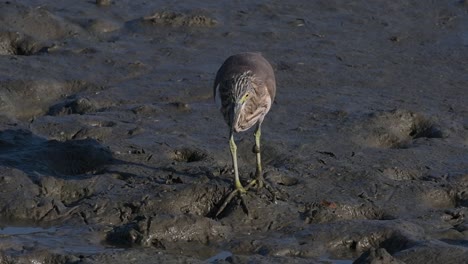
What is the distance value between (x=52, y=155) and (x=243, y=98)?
198cm

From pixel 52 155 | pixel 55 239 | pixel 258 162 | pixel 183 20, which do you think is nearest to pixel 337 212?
pixel 258 162

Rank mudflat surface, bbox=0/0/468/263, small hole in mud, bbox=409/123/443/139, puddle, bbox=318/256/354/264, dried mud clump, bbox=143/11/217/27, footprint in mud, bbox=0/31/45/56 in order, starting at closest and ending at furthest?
puddle, bbox=318/256/354/264 < mudflat surface, bbox=0/0/468/263 < small hole in mud, bbox=409/123/443/139 < footprint in mud, bbox=0/31/45/56 < dried mud clump, bbox=143/11/217/27

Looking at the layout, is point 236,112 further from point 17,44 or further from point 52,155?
point 17,44

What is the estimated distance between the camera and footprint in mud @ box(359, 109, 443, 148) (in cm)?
1094

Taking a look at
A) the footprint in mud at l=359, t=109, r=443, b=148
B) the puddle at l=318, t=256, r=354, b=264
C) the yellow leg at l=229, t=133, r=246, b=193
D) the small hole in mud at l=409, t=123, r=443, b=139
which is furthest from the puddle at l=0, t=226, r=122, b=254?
the small hole in mud at l=409, t=123, r=443, b=139

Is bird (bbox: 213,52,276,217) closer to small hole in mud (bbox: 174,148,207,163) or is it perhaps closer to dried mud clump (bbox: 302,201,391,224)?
dried mud clump (bbox: 302,201,391,224)

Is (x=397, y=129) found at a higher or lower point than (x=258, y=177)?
lower

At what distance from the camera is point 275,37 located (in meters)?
13.7

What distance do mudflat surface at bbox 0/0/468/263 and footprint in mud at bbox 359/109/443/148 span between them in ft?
0.05

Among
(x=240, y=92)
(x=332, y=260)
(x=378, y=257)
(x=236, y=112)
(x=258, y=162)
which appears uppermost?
(x=240, y=92)

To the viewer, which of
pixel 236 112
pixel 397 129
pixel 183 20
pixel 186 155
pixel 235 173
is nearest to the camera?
pixel 236 112

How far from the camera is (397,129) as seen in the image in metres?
11.2

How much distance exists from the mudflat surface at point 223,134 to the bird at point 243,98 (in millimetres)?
192

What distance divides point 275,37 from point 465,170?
4143 mm
